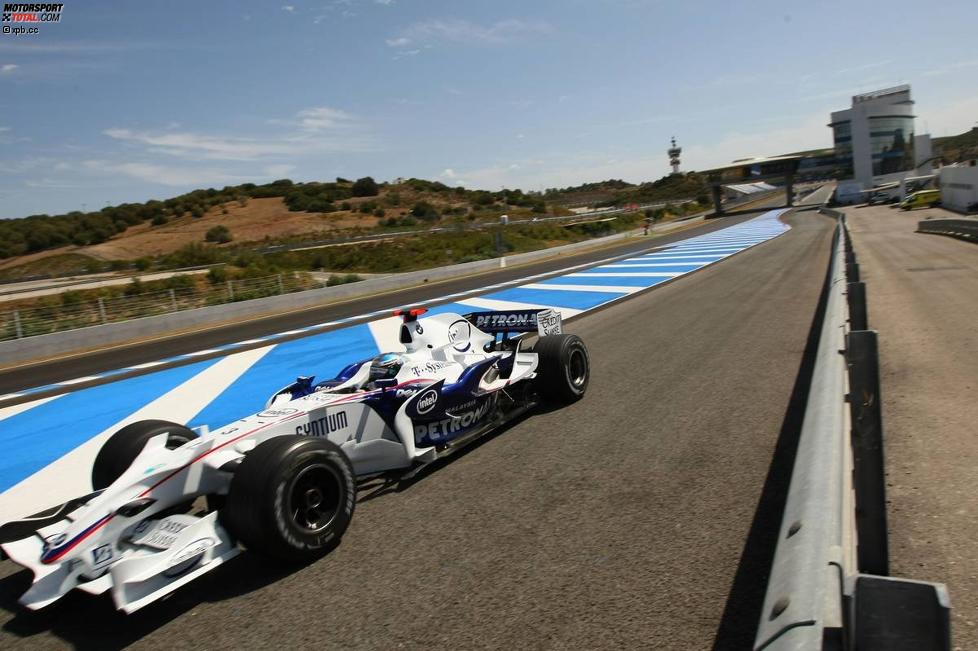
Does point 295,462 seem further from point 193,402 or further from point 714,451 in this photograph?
point 193,402

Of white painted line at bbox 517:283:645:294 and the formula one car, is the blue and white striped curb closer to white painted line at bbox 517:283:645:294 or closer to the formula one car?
white painted line at bbox 517:283:645:294

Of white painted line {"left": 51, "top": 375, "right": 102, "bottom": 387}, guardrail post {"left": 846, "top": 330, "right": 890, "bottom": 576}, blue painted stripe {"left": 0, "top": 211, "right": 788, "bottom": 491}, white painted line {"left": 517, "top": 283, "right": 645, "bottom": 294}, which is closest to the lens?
guardrail post {"left": 846, "top": 330, "right": 890, "bottom": 576}

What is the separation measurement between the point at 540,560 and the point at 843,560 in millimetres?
1847

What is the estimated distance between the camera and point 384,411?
16.1 feet

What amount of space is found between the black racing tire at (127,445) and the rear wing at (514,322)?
3241 mm

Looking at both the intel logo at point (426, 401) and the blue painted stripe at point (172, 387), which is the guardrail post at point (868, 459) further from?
the blue painted stripe at point (172, 387)

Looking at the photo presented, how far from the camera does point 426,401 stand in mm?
5148

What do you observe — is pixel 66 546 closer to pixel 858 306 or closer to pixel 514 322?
pixel 514 322

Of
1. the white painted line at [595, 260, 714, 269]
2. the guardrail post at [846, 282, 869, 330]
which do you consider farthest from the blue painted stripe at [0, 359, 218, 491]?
the white painted line at [595, 260, 714, 269]

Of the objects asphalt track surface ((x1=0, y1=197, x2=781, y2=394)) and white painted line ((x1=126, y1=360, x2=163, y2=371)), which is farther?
asphalt track surface ((x1=0, y1=197, x2=781, y2=394))

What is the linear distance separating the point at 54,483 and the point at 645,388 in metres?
5.87

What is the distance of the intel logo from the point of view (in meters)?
5.09

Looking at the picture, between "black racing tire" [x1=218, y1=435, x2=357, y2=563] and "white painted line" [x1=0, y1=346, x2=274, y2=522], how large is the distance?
2883 mm

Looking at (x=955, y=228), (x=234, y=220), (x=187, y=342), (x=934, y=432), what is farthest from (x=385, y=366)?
(x=234, y=220)
